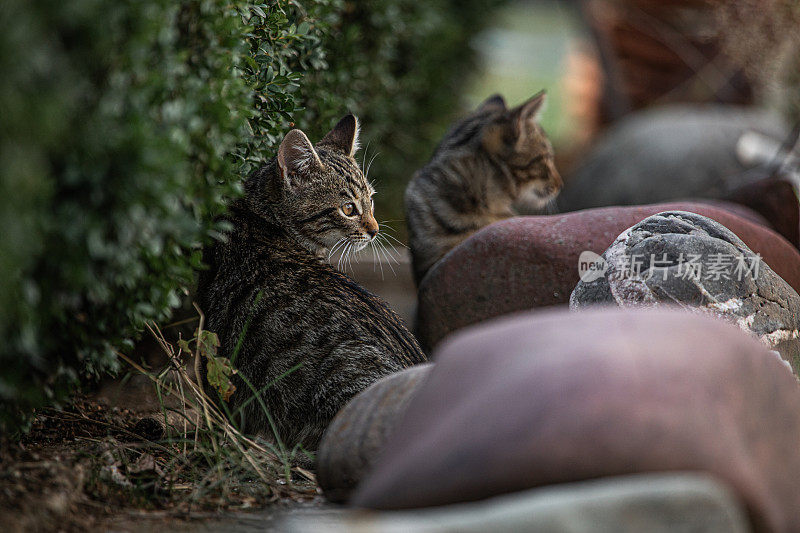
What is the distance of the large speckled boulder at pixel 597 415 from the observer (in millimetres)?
1797

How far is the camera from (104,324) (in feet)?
8.04

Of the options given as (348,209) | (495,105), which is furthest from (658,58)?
(348,209)

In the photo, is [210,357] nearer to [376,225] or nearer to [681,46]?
[376,225]

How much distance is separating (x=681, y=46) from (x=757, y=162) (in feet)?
11.8

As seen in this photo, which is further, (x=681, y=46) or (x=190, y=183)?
(x=681, y=46)

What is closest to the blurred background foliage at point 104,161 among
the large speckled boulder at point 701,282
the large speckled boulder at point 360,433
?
the large speckled boulder at point 360,433

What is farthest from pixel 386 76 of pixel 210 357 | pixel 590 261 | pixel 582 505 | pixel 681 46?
pixel 681 46

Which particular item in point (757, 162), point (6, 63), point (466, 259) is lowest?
point (757, 162)

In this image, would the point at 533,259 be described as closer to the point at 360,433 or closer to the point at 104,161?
the point at 360,433

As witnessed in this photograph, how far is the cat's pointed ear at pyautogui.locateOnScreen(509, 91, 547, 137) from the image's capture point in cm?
543

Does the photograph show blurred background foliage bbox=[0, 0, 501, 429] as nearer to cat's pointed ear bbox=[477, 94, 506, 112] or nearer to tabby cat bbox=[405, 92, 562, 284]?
tabby cat bbox=[405, 92, 562, 284]

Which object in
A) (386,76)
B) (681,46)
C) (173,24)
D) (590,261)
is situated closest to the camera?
(173,24)

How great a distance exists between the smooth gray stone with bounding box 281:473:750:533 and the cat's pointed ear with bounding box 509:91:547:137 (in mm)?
4003

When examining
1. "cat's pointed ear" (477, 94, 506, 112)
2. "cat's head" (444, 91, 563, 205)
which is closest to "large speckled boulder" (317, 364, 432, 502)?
"cat's head" (444, 91, 563, 205)
